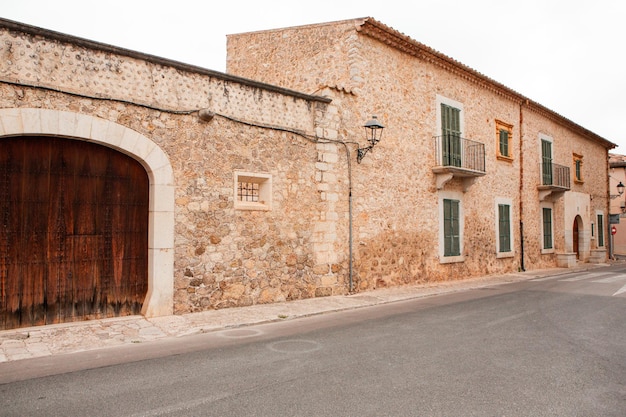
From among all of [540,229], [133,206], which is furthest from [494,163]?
[133,206]

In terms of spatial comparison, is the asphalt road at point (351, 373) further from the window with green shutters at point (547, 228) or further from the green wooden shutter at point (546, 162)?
the green wooden shutter at point (546, 162)

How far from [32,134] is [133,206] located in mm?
1790

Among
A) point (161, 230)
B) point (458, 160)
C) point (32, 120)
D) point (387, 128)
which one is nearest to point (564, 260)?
point (458, 160)

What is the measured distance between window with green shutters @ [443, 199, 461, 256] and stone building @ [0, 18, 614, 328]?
0.06 metres

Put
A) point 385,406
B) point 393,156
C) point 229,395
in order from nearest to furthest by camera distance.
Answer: point 385,406
point 229,395
point 393,156

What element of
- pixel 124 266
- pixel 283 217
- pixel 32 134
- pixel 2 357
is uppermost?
pixel 32 134

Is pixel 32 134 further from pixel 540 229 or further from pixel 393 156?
pixel 540 229

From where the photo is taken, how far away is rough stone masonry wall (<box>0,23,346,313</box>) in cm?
634

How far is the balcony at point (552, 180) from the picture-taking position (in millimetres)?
17781

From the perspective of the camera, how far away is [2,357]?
4.88m

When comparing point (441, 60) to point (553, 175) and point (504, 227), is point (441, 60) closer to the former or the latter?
point (504, 227)

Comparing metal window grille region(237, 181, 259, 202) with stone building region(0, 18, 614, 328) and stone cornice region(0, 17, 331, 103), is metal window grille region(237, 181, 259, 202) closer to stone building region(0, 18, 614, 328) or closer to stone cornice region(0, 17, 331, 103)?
stone building region(0, 18, 614, 328)

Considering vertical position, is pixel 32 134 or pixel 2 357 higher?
pixel 32 134

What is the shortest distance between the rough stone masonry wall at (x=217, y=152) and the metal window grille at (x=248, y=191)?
37cm
